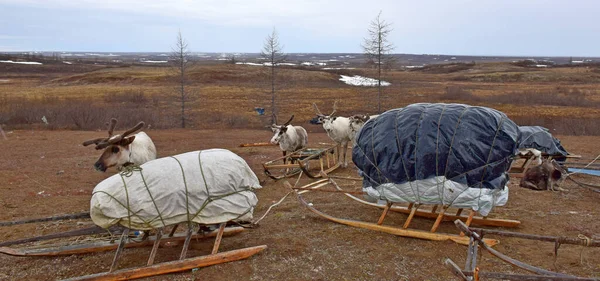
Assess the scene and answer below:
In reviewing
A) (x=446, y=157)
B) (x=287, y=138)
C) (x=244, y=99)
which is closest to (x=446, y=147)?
(x=446, y=157)

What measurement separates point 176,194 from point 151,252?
126cm

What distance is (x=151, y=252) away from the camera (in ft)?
29.2

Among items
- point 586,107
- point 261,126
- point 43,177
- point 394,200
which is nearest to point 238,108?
point 261,126

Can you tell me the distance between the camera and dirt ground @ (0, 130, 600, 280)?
Answer: 925 centimetres

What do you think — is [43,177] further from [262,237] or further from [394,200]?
[394,200]

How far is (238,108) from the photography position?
1789 inches

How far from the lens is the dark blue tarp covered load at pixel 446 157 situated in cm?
1006

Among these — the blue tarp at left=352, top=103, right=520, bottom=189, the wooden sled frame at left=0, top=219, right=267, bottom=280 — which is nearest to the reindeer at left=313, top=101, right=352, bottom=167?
the blue tarp at left=352, top=103, right=520, bottom=189

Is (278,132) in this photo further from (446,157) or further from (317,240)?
(446,157)

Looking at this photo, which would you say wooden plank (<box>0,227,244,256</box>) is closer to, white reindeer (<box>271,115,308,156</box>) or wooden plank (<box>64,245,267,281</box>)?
wooden plank (<box>64,245,267,281</box>)

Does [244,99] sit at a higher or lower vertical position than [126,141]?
lower

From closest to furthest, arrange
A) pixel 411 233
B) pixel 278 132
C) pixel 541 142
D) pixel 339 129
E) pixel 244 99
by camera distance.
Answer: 1. pixel 411 233
2. pixel 541 142
3. pixel 278 132
4. pixel 339 129
5. pixel 244 99

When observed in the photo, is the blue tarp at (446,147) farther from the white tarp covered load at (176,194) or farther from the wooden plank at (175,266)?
the wooden plank at (175,266)

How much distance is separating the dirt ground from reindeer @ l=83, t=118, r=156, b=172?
174 centimetres
